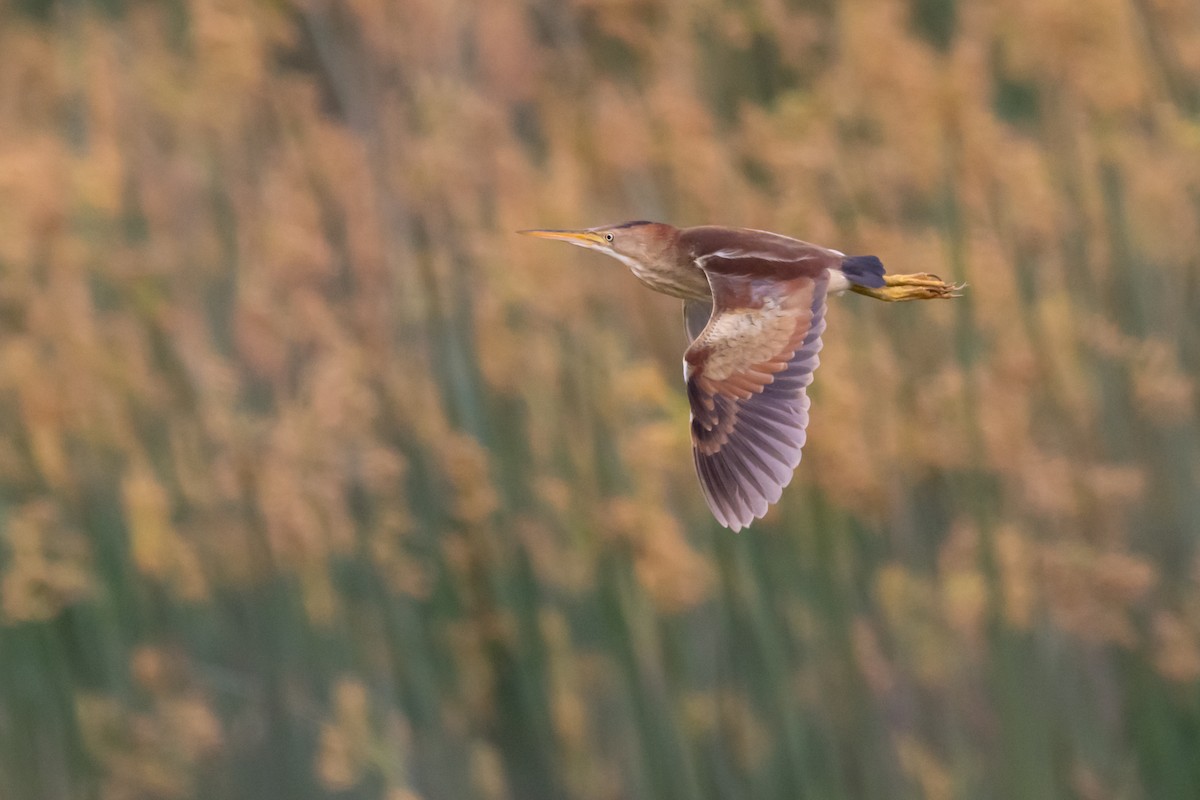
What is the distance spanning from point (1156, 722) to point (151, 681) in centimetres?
149

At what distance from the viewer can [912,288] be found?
6.45 feet

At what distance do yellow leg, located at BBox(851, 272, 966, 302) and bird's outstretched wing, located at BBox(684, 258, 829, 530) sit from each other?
0.10m

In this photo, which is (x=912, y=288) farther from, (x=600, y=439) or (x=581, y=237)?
(x=600, y=439)

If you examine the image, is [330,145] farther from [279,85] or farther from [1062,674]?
[1062,674]

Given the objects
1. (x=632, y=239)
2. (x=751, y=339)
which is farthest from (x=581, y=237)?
(x=751, y=339)

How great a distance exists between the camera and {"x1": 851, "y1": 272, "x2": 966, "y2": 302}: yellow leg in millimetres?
1938

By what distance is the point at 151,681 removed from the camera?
3055 millimetres

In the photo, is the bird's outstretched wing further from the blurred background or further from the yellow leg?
the blurred background

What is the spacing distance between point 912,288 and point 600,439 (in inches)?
41.2

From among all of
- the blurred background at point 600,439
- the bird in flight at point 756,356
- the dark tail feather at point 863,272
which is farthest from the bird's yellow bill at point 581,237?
the blurred background at point 600,439

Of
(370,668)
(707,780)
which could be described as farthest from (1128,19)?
(370,668)

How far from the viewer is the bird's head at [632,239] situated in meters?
1.96

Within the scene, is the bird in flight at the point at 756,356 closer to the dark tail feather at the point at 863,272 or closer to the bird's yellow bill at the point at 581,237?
the dark tail feather at the point at 863,272

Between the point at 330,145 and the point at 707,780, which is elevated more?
the point at 330,145
